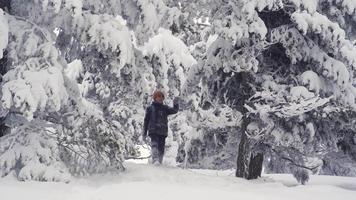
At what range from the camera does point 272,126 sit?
10.6 m

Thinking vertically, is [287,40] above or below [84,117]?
above

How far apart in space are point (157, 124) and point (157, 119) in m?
0.11

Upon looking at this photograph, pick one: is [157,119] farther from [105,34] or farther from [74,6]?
[74,6]

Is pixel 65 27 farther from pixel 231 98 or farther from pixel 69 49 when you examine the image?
pixel 231 98

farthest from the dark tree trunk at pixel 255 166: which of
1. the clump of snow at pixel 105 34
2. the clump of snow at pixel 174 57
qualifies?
the clump of snow at pixel 174 57

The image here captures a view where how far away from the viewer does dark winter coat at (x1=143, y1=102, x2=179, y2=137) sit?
1073 centimetres

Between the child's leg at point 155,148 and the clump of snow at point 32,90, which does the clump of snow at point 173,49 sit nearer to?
the child's leg at point 155,148

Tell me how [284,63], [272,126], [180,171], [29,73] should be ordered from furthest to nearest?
[284,63] → [272,126] → [180,171] → [29,73]

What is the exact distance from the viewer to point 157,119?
10758 millimetres

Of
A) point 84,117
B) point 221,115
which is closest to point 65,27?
point 84,117

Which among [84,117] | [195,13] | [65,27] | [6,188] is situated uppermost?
[195,13]

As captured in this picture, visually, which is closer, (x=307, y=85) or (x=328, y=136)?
(x=307, y=85)

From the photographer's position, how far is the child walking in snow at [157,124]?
35.2 feet

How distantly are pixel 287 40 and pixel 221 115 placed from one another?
217 centimetres
